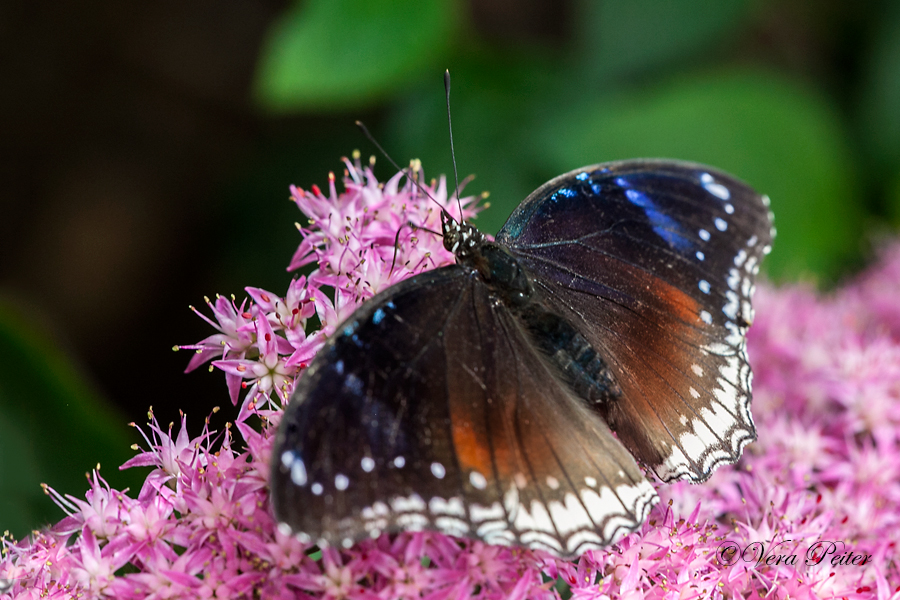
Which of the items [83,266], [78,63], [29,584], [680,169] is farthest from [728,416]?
[78,63]

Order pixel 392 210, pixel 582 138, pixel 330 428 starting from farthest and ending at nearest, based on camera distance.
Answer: pixel 582 138 → pixel 392 210 → pixel 330 428

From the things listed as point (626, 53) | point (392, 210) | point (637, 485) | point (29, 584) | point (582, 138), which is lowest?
point (29, 584)

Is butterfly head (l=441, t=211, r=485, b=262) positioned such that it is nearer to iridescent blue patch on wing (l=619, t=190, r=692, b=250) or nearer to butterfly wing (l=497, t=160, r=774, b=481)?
butterfly wing (l=497, t=160, r=774, b=481)

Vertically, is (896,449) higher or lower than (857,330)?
lower

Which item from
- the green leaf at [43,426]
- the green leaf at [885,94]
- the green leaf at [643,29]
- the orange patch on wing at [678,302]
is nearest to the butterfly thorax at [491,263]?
the orange patch on wing at [678,302]

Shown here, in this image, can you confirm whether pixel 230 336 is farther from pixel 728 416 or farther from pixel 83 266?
pixel 83 266

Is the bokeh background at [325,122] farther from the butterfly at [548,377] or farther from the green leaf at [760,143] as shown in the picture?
the butterfly at [548,377]

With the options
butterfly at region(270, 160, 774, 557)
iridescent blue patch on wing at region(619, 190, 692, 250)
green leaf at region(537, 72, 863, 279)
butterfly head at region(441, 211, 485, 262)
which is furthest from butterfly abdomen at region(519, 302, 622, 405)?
green leaf at region(537, 72, 863, 279)
